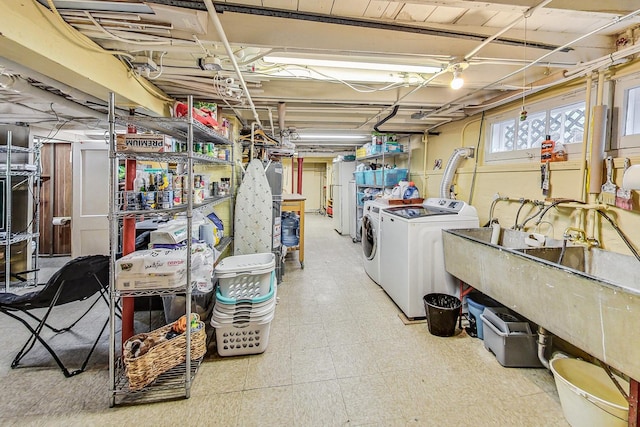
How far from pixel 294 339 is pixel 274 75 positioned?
2.17 metres

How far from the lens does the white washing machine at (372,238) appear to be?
143 inches

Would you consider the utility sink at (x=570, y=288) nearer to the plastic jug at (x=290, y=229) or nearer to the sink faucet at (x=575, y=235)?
the sink faucet at (x=575, y=235)

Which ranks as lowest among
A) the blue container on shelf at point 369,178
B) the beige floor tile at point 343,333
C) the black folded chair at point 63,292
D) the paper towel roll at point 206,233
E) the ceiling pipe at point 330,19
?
the beige floor tile at point 343,333

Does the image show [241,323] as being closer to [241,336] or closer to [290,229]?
[241,336]

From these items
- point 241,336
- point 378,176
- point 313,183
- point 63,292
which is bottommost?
point 241,336

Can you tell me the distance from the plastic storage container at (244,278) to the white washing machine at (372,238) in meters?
1.76

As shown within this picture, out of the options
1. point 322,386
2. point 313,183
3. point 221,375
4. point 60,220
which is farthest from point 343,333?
point 313,183

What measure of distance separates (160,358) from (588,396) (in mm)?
2426

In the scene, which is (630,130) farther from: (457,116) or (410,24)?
(457,116)

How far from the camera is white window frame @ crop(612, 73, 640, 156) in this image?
1.82 meters

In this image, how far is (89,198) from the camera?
394 centimetres

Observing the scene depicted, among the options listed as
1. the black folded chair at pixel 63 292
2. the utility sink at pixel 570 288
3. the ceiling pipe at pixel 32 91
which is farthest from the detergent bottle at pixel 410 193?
the ceiling pipe at pixel 32 91

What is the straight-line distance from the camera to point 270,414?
1649mm

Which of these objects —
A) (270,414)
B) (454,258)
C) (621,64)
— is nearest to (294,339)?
(270,414)
